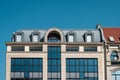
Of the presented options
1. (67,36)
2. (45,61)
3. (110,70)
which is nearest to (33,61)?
(45,61)

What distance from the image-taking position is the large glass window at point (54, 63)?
80.4 m

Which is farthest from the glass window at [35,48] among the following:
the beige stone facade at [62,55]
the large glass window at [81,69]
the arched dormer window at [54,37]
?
the large glass window at [81,69]

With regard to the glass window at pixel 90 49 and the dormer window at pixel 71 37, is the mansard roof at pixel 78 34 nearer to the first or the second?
the dormer window at pixel 71 37

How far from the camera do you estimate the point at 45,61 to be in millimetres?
80812

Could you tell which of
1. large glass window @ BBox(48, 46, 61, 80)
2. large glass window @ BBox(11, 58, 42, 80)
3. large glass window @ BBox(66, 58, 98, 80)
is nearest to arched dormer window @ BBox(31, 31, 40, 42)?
large glass window @ BBox(48, 46, 61, 80)

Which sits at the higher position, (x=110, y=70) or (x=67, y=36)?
(x=67, y=36)

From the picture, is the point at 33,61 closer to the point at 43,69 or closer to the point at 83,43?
the point at 43,69

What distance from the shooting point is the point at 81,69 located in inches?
3169

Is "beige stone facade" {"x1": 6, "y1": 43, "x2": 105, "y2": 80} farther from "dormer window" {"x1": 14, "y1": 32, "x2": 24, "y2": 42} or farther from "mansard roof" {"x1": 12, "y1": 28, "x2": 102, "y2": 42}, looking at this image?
"mansard roof" {"x1": 12, "y1": 28, "x2": 102, "y2": 42}

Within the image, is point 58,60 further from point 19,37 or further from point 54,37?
point 19,37

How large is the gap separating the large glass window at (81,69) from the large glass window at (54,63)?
162 centimetres

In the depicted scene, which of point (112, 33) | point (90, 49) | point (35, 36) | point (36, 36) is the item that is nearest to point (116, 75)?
point (90, 49)

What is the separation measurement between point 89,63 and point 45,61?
7967mm

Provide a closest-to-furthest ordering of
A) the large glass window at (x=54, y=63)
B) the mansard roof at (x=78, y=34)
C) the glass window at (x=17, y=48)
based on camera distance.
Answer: the large glass window at (x=54, y=63) < the glass window at (x=17, y=48) < the mansard roof at (x=78, y=34)
